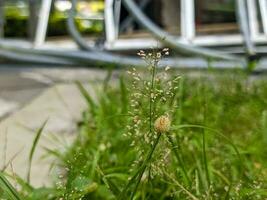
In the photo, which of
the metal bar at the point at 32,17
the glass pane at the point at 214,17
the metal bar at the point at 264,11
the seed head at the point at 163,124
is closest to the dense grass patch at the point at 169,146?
the seed head at the point at 163,124

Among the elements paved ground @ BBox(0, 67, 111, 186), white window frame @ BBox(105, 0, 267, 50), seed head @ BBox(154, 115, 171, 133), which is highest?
white window frame @ BBox(105, 0, 267, 50)

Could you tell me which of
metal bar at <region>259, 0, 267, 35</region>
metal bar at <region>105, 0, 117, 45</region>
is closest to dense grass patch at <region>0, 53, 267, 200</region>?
metal bar at <region>259, 0, 267, 35</region>

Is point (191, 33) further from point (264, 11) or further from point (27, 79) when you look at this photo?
point (27, 79)

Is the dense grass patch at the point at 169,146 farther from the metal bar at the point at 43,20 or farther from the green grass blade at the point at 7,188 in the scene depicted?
the metal bar at the point at 43,20

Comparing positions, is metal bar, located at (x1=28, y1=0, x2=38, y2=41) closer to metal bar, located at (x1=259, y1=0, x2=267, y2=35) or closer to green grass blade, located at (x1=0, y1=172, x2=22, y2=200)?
metal bar, located at (x1=259, y1=0, x2=267, y2=35)

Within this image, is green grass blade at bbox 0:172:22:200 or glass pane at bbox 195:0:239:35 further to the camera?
glass pane at bbox 195:0:239:35
